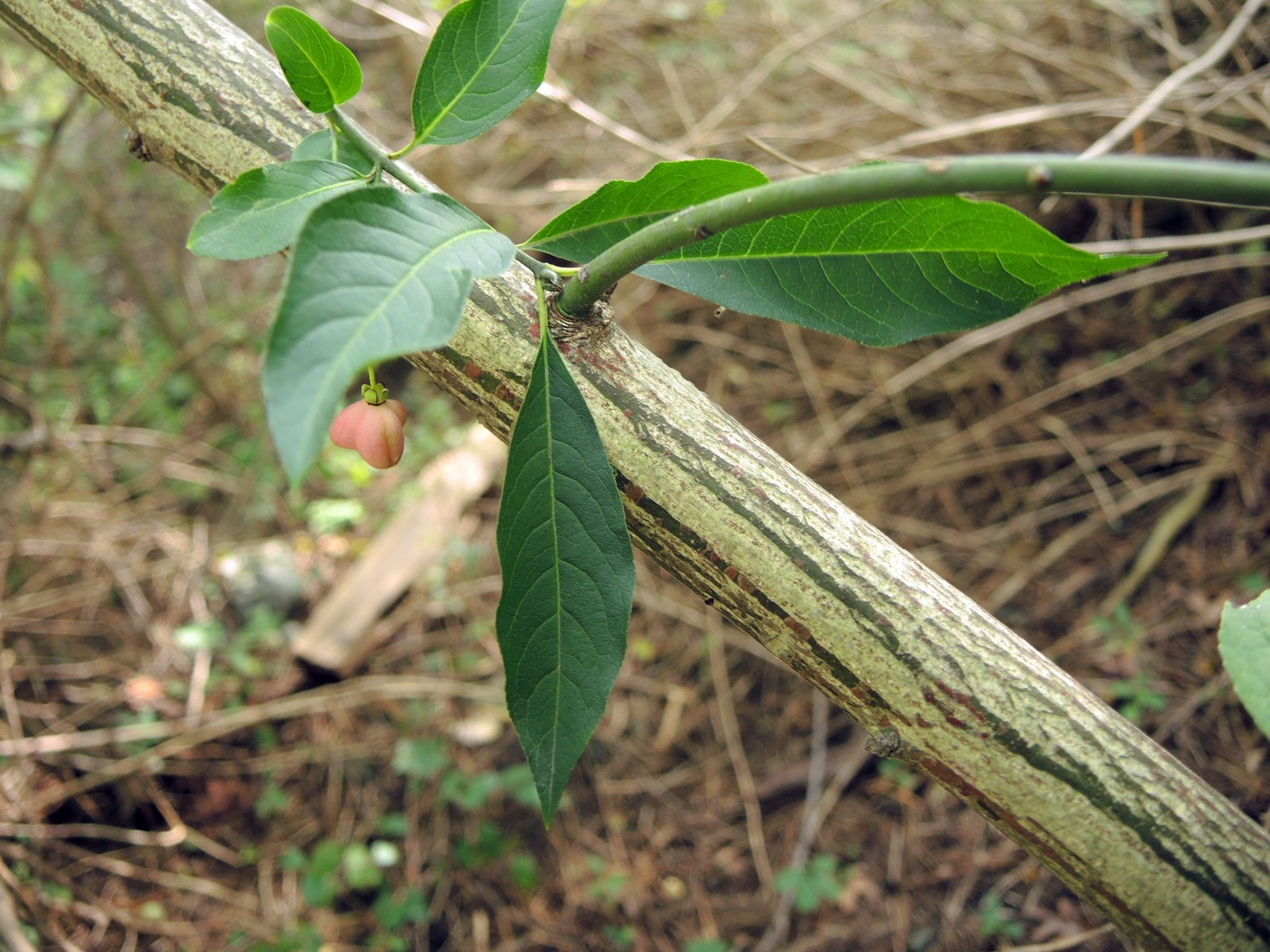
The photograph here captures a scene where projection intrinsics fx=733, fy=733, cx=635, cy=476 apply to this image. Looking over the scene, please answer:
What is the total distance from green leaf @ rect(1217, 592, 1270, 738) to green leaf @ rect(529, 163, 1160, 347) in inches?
14.0

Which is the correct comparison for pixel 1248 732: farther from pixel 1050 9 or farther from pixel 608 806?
pixel 1050 9

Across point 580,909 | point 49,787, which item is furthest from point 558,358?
point 49,787

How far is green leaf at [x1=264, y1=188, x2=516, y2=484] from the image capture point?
0.44 meters

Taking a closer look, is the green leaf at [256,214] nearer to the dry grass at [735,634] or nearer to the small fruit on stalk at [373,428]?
the small fruit on stalk at [373,428]

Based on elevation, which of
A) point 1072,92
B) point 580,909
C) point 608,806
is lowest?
point 580,909

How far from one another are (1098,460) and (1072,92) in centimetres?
169

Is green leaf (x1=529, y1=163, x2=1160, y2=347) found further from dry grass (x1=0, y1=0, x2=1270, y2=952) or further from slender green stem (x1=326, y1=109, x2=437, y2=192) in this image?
dry grass (x1=0, y1=0, x2=1270, y2=952)

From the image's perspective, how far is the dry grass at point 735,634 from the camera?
2338mm

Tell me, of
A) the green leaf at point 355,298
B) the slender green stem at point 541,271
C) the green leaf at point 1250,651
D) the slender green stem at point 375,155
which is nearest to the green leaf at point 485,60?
the slender green stem at point 375,155

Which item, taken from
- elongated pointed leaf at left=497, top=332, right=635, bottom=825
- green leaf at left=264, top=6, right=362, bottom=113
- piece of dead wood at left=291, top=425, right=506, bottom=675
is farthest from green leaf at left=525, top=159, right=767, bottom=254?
piece of dead wood at left=291, top=425, right=506, bottom=675

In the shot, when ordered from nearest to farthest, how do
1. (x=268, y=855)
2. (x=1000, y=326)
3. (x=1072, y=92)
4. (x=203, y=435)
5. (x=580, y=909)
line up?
(x=580, y=909) → (x=268, y=855) → (x=1000, y=326) → (x=1072, y=92) → (x=203, y=435)

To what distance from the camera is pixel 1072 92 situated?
126 inches

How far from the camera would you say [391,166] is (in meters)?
0.75

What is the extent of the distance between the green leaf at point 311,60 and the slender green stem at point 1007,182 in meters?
0.40
